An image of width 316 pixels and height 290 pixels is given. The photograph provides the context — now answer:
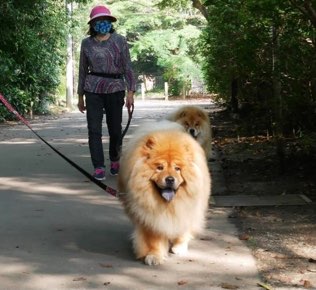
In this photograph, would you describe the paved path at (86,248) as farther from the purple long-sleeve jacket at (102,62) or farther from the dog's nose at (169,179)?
the purple long-sleeve jacket at (102,62)

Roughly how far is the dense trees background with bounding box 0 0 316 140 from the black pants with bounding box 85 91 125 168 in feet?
5.95

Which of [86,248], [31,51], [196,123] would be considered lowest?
[86,248]

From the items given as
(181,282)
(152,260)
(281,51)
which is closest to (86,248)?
(152,260)

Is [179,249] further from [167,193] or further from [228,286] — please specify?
[228,286]

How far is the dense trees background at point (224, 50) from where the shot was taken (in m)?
7.95

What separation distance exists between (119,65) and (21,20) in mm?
12328

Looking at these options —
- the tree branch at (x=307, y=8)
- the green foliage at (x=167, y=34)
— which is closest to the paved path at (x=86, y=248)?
the tree branch at (x=307, y=8)

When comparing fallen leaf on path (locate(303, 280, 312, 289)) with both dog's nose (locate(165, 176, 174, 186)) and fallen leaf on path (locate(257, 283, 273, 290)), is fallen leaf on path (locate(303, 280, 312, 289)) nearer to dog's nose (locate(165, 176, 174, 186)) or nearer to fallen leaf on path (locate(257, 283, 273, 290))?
fallen leaf on path (locate(257, 283, 273, 290))

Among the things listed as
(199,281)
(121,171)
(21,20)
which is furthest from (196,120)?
(21,20)

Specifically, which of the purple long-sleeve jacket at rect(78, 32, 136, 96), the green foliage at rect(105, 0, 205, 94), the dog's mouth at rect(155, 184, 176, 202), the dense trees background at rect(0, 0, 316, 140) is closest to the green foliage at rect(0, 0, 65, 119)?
the dense trees background at rect(0, 0, 316, 140)

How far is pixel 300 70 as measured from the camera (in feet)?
27.3

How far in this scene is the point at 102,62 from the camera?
846cm

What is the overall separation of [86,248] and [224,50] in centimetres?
931

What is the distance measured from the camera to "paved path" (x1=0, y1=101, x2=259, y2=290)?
184 inches
